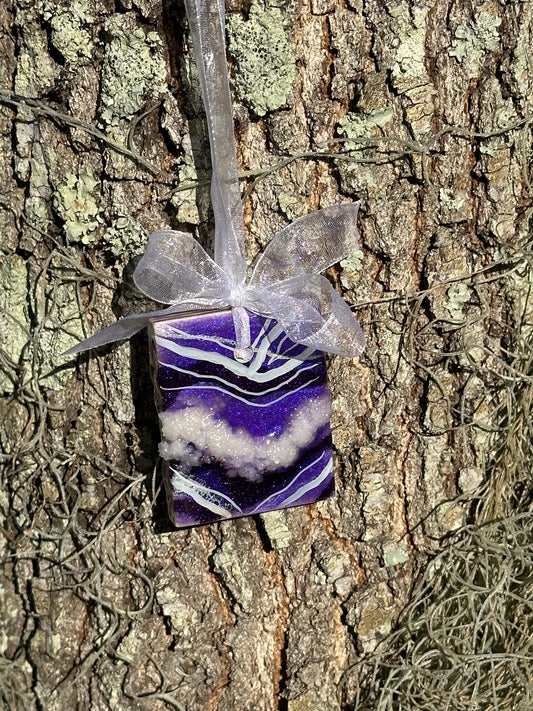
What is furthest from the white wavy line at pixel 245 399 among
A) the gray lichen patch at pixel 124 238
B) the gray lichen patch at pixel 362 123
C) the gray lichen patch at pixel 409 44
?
the gray lichen patch at pixel 409 44

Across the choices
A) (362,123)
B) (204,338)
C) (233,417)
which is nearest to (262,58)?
(362,123)

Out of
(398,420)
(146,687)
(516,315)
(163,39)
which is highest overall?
(163,39)

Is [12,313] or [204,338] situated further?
[12,313]

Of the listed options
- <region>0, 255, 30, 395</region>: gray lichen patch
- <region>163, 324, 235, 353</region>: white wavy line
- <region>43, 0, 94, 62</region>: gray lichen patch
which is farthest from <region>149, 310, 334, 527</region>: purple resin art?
<region>43, 0, 94, 62</region>: gray lichen patch

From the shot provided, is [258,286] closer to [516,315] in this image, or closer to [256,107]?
[256,107]

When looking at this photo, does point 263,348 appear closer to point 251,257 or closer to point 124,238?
point 251,257

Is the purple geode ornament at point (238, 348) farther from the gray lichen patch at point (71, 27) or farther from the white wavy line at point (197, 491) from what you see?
the gray lichen patch at point (71, 27)

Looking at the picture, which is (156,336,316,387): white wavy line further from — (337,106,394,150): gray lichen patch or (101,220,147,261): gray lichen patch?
(337,106,394,150): gray lichen patch

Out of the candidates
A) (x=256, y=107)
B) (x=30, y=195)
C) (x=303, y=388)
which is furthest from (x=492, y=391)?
(x=30, y=195)
